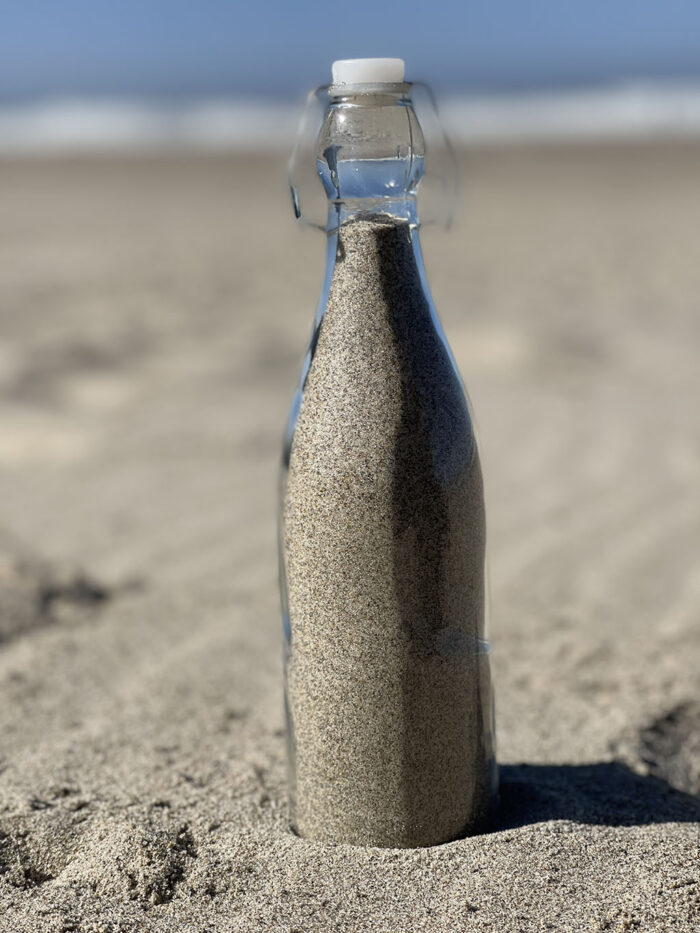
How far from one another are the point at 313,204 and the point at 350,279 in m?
8.27

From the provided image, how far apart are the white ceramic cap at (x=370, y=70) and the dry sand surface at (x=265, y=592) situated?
1394mm

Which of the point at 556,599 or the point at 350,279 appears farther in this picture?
the point at 556,599

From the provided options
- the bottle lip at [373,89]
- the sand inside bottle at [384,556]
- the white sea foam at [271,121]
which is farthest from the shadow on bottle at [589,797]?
the white sea foam at [271,121]

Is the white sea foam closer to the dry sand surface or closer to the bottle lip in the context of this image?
the dry sand surface

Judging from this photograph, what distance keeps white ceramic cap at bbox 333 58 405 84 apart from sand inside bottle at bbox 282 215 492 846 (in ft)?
0.78

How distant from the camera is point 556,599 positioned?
13.7ft

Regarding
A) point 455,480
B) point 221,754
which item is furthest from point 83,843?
point 455,480

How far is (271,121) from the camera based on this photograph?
27.0 meters

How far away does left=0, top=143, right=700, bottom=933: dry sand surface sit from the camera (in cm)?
209

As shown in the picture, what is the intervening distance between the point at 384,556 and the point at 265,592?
7.62ft

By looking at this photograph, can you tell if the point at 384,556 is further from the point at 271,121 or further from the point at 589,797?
the point at 271,121

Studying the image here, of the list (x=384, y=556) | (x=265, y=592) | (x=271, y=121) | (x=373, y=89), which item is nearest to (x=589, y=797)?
(x=384, y=556)

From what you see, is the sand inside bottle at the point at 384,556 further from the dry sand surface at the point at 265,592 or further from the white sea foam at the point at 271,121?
the white sea foam at the point at 271,121

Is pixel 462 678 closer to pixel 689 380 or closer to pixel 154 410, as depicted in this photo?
pixel 154 410
